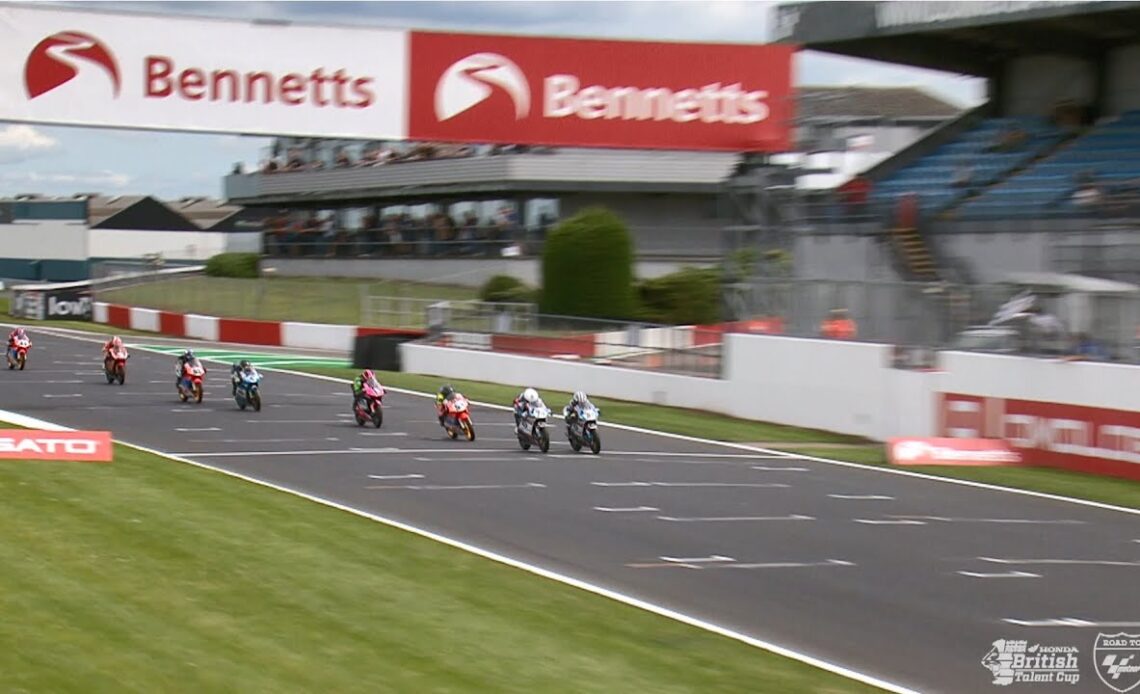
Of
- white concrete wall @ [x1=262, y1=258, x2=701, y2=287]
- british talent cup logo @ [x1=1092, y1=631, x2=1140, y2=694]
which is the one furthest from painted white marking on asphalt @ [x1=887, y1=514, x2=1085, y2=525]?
white concrete wall @ [x1=262, y1=258, x2=701, y2=287]

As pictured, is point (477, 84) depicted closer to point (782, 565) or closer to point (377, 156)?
point (782, 565)

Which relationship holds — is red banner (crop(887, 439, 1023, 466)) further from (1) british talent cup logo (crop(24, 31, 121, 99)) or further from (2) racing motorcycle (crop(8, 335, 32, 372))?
(2) racing motorcycle (crop(8, 335, 32, 372))

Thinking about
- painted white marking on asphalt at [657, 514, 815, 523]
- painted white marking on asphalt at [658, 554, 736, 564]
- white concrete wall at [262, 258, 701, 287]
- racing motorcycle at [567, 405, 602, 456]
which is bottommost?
painted white marking on asphalt at [658, 554, 736, 564]

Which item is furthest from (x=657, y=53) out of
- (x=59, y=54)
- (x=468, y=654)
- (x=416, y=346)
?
(x=468, y=654)

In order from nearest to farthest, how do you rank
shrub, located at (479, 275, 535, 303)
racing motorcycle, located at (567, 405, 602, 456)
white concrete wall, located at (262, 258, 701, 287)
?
racing motorcycle, located at (567, 405, 602, 456) → shrub, located at (479, 275, 535, 303) → white concrete wall, located at (262, 258, 701, 287)

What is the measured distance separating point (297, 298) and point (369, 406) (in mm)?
27703

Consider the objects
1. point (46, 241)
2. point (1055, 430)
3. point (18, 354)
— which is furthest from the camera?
point (46, 241)

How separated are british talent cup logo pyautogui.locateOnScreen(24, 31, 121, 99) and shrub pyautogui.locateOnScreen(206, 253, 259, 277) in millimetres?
45844

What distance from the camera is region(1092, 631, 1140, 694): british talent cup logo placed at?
934cm

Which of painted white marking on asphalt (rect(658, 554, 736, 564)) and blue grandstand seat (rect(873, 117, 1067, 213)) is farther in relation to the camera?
blue grandstand seat (rect(873, 117, 1067, 213))

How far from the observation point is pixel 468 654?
9.22 meters

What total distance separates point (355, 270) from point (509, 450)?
150ft

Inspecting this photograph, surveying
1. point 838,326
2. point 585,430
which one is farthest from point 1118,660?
point 838,326

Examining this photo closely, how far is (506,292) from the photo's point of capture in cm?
4731
